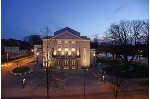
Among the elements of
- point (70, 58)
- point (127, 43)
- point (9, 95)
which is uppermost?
point (127, 43)

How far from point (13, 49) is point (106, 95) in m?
18.0

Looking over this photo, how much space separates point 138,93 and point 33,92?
191 inches

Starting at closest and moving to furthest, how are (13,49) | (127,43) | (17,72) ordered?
(17,72) → (127,43) → (13,49)

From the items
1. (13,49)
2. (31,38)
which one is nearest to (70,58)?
(13,49)

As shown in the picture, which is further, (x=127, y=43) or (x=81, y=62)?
(x=81, y=62)

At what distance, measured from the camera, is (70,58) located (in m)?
15.4

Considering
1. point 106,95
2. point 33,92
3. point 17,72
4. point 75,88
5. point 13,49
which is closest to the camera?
point 106,95

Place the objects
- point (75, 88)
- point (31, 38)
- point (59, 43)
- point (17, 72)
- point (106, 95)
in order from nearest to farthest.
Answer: point (106, 95) → point (75, 88) → point (17, 72) → point (59, 43) → point (31, 38)

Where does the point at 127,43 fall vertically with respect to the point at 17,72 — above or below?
above

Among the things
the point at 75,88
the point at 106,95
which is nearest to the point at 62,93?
the point at 75,88

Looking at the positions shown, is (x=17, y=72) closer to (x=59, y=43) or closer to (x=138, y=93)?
(x=59, y=43)

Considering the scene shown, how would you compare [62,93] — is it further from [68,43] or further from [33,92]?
[68,43]

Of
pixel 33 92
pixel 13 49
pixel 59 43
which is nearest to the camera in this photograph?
pixel 33 92

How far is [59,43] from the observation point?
621 inches
